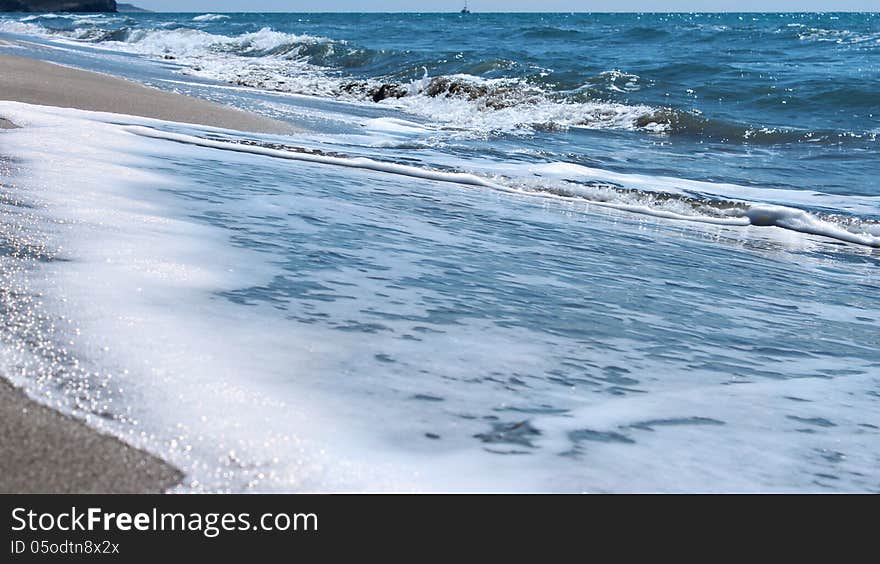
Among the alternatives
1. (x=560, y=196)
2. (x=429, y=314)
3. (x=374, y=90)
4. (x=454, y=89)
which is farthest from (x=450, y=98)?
(x=429, y=314)

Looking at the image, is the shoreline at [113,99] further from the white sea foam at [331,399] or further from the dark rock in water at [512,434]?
the dark rock in water at [512,434]

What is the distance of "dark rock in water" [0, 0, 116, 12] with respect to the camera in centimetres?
7588

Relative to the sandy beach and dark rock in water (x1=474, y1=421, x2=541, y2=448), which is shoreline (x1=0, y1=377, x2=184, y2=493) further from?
dark rock in water (x1=474, y1=421, x2=541, y2=448)

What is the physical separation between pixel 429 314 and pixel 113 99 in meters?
5.54

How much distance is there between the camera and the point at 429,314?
2293mm

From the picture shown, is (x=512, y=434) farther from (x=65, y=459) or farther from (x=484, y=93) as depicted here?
(x=484, y=93)

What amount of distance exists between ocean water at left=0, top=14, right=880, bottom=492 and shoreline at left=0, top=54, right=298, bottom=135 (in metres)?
0.64

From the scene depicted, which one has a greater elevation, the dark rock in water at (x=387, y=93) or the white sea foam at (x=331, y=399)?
the dark rock in water at (x=387, y=93)

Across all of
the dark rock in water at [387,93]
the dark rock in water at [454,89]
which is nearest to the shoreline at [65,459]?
the dark rock in water at [454,89]

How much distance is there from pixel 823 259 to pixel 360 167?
2513 millimetres

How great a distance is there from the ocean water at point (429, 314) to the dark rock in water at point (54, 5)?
80537mm

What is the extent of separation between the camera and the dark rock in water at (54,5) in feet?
249
